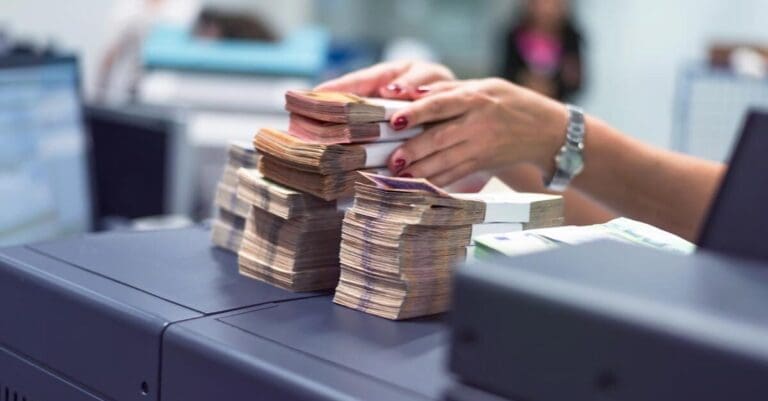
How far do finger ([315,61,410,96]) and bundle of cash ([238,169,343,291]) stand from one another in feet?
Result: 0.61

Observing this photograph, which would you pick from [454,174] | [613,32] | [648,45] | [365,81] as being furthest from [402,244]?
[613,32]

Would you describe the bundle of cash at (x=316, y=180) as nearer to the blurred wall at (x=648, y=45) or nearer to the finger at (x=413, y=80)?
the finger at (x=413, y=80)

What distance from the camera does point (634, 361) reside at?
369mm

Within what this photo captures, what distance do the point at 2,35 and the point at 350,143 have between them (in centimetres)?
132

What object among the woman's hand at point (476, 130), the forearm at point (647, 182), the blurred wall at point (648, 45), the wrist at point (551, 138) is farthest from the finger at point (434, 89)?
the blurred wall at point (648, 45)

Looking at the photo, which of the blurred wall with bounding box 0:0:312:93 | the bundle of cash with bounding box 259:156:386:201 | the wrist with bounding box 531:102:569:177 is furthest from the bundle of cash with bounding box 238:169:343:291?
the blurred wall with bounding box 0:0:312:93

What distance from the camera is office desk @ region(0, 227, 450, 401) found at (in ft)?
1.58

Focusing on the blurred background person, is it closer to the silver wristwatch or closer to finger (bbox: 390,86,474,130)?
the silver wristwatch

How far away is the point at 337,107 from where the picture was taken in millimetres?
657

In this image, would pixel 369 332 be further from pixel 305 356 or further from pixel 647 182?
pixel 647 182

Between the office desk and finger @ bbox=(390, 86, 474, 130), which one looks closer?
the office desk

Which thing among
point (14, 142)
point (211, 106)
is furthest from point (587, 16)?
point (14, 142)

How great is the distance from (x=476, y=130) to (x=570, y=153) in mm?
173

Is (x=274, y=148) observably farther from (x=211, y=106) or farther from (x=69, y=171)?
(x=211, y=106)
